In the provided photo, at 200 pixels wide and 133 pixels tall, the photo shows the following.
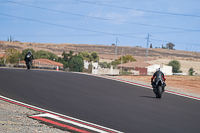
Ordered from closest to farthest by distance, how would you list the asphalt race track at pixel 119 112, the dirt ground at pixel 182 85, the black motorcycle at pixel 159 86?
the asphalt race track at pixel 119 112
the black motorcycle at pixel 159 86
the dirt ground at pixel 182 85

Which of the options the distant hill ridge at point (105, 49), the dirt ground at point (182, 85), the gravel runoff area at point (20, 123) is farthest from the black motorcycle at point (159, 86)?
the distant hill ridge at point (105, 49)

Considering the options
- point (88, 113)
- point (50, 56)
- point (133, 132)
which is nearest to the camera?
point (133, 132)

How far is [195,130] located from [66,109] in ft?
14.5

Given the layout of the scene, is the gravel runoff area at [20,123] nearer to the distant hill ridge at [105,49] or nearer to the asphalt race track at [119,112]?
the asphalt race track at [119,112]

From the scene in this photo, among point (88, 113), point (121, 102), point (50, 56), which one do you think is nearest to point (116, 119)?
point (88, 113)

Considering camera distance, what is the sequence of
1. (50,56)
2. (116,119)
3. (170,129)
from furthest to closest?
(50,56) → (116,119) → (170,129)

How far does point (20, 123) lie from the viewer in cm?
835

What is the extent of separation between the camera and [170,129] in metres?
8.73

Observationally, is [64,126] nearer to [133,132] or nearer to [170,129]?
[133,132]

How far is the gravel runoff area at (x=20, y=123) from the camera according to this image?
7680 millimetres

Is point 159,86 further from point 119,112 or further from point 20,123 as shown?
point 20,123

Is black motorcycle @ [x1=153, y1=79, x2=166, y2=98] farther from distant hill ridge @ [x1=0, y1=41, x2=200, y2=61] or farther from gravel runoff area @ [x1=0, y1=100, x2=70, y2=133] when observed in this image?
distant hill ridge @ [x1=0, y1=41, x2=200, y2=61]

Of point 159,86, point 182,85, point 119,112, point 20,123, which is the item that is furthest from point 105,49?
point 20,123

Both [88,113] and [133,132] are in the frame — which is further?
[88,113]
